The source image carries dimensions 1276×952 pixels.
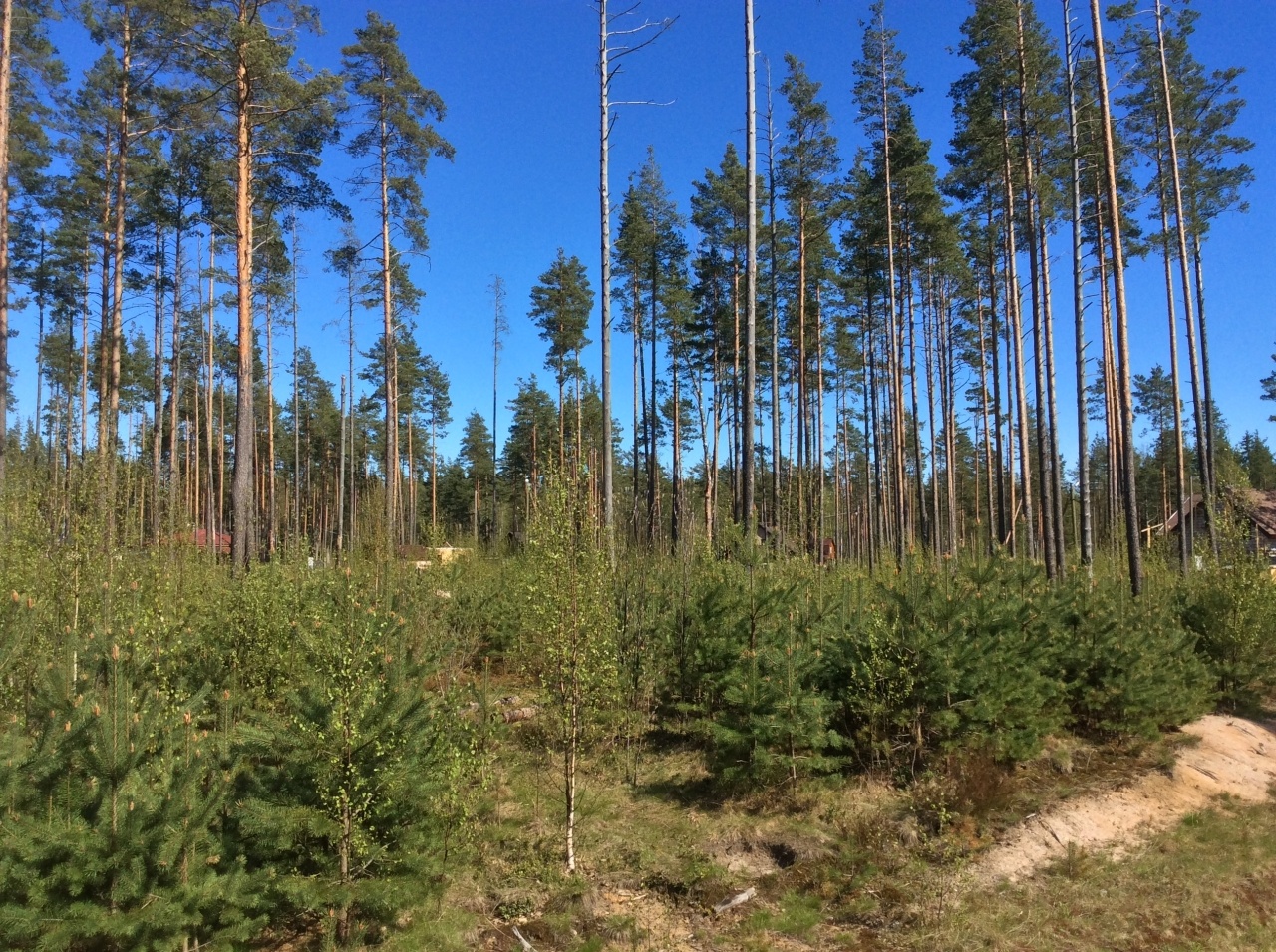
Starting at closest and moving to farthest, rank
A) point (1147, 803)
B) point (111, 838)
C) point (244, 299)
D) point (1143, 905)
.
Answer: point (111, 838), point (1143, 905), point (1147, 803), point (244, 299)

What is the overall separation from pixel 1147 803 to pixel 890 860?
3.23 metres

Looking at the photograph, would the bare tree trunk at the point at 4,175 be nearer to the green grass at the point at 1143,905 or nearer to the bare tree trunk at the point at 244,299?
the bare tree trunk at the point at 244,299

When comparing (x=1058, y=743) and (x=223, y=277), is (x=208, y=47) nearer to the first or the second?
(x=223, y=277)

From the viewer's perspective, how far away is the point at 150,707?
4012mm

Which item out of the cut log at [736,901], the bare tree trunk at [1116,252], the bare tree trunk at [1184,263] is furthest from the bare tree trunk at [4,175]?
the bare tree trunk at [1184,263]

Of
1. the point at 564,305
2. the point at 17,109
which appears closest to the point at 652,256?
the point at 564,305

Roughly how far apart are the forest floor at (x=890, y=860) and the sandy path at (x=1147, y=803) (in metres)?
0.02

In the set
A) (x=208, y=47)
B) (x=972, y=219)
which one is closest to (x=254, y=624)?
(x=208, y=47)

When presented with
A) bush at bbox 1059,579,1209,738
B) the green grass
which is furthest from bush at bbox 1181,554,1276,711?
the green grass

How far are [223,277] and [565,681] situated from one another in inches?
573

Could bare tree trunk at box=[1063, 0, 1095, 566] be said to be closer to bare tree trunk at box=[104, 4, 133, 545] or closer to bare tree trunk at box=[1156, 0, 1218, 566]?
bare tree trunk at box=[1156, 0, 1218, 566]

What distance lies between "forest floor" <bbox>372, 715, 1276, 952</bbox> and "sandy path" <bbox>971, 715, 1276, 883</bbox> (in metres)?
0.02

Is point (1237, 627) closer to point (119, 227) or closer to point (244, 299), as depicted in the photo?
point (244, 299)

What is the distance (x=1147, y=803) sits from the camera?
7.11 meters
